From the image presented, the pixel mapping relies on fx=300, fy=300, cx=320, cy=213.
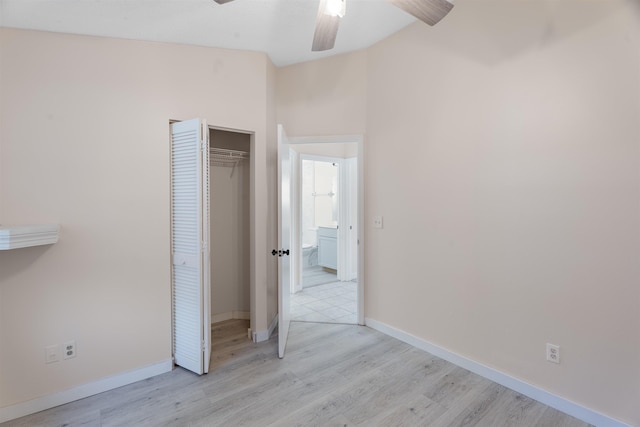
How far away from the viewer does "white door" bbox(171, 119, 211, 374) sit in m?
2.37

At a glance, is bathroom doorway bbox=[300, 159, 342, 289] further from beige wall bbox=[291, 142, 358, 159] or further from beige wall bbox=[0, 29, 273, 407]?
beige wall bbox=[0, 29, 273, 407]

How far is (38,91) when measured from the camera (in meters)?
2.04

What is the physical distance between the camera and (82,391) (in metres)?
2.15

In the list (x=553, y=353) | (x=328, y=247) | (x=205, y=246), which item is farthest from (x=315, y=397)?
(x=328, y=247)

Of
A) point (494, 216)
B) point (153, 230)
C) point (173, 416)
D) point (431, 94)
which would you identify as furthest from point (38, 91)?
point (494, 216)

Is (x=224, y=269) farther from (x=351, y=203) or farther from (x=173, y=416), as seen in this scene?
(x=351, y=203)

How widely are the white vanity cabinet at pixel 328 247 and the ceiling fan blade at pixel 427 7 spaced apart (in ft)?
14.0

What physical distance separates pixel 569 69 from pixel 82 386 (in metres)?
3.95

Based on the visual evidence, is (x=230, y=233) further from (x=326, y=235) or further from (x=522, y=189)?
(x=522, y=189)

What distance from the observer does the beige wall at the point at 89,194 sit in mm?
1979

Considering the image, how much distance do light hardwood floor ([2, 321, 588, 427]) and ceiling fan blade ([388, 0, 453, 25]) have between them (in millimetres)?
2411

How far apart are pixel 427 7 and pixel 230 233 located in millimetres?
2895

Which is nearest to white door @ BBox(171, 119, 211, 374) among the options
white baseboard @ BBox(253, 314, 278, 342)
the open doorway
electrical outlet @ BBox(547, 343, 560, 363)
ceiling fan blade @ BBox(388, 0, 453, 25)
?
white baseboard @ BBox(253, 314, 278, 342)

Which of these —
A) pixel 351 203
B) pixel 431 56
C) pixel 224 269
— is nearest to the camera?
pixel 431 56
